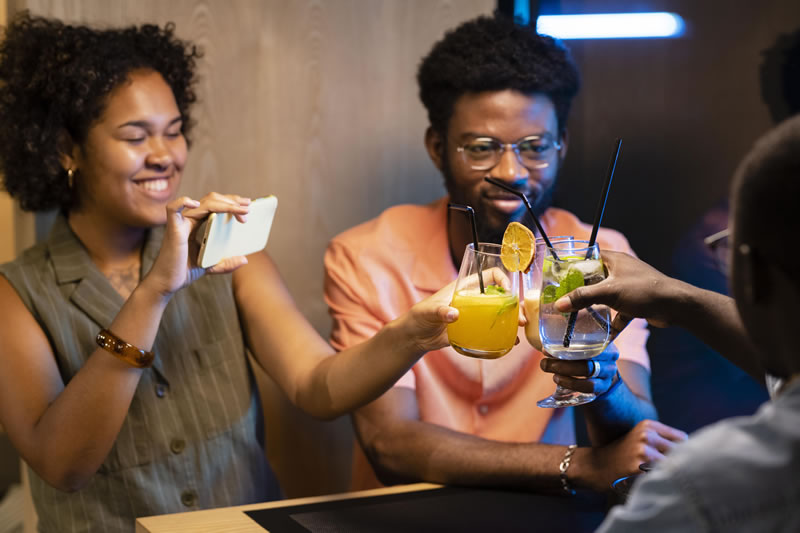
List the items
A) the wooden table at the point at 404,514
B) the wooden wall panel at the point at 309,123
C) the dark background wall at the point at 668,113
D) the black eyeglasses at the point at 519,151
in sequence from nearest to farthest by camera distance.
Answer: the wooden table at the point at 404,514 → the black eyeglasses at the point at 519,151 → the wooden wall panel at the point at 309,123 → the dark background wall at the point at 668,113

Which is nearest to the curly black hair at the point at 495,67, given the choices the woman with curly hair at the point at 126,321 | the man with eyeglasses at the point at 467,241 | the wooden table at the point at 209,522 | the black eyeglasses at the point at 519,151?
the man with eyeglasses at the point at 467,241

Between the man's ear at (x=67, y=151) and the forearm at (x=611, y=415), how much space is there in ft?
4.78

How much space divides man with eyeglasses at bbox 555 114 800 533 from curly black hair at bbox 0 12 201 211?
5.65 feet

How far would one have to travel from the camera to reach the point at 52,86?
2232 millimetres

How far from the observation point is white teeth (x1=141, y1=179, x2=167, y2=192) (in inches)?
86.4

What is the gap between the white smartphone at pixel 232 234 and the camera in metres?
1.94

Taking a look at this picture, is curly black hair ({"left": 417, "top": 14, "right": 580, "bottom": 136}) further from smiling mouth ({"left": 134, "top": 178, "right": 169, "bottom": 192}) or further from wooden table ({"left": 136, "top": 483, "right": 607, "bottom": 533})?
wooden table ({"left": 136, "top": 483, "right": 607, "bottom": 533})

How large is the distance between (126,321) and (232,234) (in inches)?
12.3

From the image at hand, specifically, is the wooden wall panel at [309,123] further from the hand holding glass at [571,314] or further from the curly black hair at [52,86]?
the hand holding glass at [571,314]

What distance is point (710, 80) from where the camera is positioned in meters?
3.08

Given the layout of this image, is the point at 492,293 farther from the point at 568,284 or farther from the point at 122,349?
the point at 122,349

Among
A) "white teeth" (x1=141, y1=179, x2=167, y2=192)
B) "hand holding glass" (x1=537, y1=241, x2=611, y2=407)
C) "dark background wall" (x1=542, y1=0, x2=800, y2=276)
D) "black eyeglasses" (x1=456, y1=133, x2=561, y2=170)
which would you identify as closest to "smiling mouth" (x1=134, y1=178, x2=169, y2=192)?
"white teeth" (x1=141, y1=179, x2=167, y2=192)

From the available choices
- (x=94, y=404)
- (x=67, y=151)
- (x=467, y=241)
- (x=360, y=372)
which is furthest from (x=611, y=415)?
(x=67, y=151)

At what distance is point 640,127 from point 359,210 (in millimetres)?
1067
